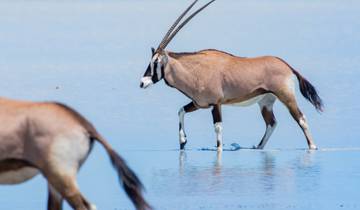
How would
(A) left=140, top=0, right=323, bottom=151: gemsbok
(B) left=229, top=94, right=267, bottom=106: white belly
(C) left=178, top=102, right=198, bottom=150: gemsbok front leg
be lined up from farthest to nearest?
(B) left=229, top=94, right=267, bottom=106: white belly < (A) left=140, top=0, right=323, bottom=151: gemsbok < (C) left=178, top=102, right=198, bottom=150: gemsbok front leg

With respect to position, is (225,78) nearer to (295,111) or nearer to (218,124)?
(218,124)

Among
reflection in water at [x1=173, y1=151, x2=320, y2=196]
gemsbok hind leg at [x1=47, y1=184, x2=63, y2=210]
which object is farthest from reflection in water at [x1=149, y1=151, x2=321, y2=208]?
gemsbok hind leg at [x1=47, y1=184, x2=63, y2=210]

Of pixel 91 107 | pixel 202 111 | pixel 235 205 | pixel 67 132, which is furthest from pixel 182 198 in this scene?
pixel 202 111

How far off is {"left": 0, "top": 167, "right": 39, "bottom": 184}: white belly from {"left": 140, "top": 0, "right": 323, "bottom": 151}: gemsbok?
6.24 meters

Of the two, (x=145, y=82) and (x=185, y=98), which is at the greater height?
(x=145, y=82)

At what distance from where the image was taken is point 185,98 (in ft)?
54.1

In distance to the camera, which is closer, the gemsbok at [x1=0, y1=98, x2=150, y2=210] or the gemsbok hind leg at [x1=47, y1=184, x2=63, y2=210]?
the gemsbok at [x1=0, y1=98, x2=150, y2=210]

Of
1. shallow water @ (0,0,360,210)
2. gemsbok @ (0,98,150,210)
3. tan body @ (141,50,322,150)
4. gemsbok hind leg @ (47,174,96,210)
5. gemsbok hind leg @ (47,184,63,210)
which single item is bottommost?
shallow water @ (0,0,360,210)

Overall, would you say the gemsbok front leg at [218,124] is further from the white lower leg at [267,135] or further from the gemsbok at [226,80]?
the white lower leg at [267,135]

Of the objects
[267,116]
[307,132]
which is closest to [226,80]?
[267,116]

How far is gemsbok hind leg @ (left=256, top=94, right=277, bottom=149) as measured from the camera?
497 inches

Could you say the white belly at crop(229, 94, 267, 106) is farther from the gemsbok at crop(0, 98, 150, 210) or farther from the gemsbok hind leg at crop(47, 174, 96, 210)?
the gemsbok hind leg at crop(47, 174, 96, 210)

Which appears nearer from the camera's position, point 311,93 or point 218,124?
point 218,124

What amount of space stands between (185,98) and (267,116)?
3.48 m
